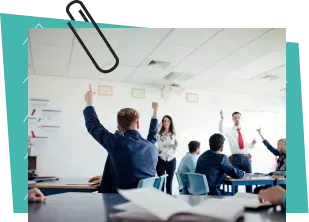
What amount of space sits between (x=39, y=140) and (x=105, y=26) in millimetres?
909

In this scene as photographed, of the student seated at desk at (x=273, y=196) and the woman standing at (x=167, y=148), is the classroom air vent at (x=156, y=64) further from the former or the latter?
the student seated at desk at (x=273, y=196)

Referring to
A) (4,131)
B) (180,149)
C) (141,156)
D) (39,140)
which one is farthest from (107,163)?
(180,149)

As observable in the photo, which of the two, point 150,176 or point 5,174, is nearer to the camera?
point 5,174

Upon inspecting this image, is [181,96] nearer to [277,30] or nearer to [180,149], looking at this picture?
[180,149]

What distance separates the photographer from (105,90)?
1955mm

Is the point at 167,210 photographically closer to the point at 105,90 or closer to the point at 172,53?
the point at 105,90

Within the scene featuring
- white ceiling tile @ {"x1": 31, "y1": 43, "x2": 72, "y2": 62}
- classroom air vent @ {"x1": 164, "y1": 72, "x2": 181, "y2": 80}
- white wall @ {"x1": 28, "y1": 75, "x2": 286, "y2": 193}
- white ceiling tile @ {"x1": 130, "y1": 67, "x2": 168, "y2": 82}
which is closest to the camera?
white ceiling tile @ {"x1": 31, "y1": 43, "x2": 72, "y2": 62}

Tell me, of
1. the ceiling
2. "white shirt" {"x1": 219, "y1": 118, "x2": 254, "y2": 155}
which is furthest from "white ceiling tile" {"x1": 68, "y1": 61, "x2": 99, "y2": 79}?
"white shirt" {"x1": 219, "y1": 118, "x2": 254, "y2": 155}

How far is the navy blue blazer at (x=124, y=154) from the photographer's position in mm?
1417

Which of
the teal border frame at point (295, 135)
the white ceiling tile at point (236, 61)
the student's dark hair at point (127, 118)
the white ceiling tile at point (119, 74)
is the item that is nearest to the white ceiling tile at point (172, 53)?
the white ceiling tile at point (236, 61)

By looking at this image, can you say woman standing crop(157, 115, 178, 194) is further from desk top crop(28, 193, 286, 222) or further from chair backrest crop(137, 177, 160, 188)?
desk top crop(28, 193, 286, 222)

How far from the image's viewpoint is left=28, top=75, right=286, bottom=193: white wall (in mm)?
1806

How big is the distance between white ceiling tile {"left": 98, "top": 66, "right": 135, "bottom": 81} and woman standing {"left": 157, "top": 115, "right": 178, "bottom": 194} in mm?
692

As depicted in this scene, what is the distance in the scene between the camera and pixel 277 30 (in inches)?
40.0
